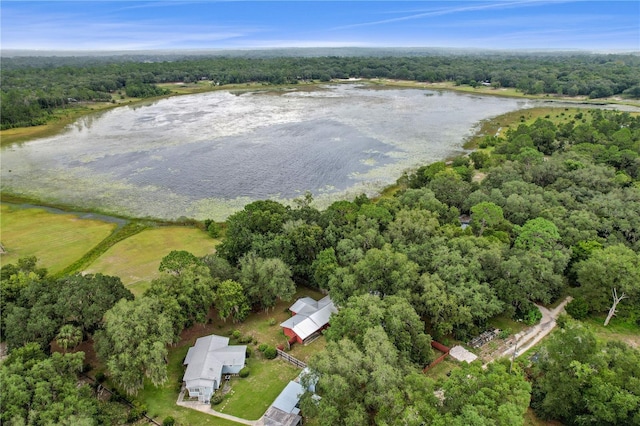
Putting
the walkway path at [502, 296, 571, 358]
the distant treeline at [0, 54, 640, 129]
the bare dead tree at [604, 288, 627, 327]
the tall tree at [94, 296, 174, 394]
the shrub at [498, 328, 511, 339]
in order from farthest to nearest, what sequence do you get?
the distant treeline at [0, 54, 640, 129] → the shrub at [498, 328, 511, 339] → the bare dead tree at [604, 288, 627, 327] → the walkway path at [502, 296, 571, 358] → the tall tree at [94, 296, 174, 394]

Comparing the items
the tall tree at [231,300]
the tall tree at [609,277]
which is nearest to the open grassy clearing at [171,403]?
the tall tree at [231,300]

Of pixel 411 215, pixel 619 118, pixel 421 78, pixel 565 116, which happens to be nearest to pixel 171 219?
pixel 411 215

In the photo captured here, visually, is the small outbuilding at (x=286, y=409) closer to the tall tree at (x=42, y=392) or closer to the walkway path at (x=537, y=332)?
the tall tree at (x=42, y=392)

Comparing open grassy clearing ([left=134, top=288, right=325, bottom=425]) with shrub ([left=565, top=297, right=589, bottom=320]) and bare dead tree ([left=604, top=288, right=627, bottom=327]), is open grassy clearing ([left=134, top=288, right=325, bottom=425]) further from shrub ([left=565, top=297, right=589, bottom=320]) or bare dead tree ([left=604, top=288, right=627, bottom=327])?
bare dead tree ([left=604, top=288, right=627, bottom=327])

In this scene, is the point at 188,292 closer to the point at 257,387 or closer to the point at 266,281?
the point at 266,281

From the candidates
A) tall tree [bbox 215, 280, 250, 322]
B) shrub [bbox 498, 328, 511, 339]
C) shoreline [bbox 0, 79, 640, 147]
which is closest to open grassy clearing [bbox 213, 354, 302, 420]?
tall tree [bbox 215, 280, 250, 322]

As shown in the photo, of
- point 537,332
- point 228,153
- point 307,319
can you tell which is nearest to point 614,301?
point 537,332

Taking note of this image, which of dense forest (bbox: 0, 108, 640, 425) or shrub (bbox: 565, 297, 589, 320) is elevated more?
dense forest (bbox: 0, 108, 640, 425)
